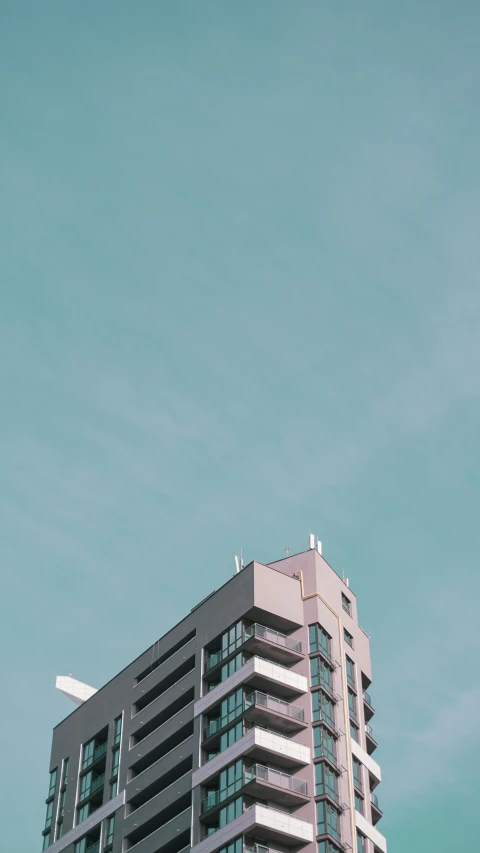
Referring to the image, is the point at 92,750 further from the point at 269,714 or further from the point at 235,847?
the point at 235,847

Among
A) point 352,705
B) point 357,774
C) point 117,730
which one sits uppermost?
point 117,730

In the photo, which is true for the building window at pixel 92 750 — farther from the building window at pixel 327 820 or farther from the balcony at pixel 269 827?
the building window at pixel 327 820

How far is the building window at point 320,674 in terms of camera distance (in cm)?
9962

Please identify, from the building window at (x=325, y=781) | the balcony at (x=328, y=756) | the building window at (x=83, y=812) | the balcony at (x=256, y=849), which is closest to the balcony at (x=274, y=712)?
the balcony at (x=328, y=756)

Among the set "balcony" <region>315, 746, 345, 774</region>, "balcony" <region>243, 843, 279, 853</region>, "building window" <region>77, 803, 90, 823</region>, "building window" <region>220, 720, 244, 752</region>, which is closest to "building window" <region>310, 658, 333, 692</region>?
"balcony" <region>315, 746, 345, 774</region>

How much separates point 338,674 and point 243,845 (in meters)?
18.7

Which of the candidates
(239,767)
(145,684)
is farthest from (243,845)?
(145,684)

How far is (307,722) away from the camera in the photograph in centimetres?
9712

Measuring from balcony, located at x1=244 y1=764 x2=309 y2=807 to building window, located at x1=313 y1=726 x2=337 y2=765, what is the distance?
291 centimetres

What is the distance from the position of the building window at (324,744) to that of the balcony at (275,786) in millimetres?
2907

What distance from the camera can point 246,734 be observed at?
3708 inches

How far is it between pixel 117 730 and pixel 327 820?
29.2 metres

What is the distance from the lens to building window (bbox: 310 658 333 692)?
9962 centimetres

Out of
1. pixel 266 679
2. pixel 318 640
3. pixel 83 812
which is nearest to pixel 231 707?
pixel 266 679
